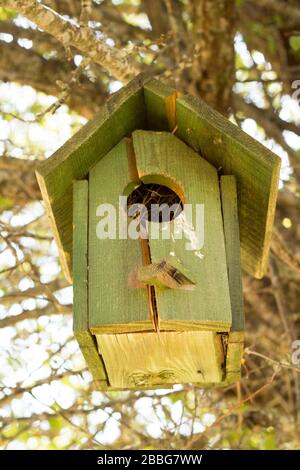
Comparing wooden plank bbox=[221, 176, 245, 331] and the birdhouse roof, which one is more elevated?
the birdhouse roof

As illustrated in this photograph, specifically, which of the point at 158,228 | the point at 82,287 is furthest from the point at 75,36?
the point at 82,287

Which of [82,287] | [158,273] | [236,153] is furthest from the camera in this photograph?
[236,153]

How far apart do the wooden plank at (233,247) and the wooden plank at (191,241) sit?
0.02 metres

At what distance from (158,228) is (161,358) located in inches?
15.4

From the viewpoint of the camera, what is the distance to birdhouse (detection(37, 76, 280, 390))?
105 inches

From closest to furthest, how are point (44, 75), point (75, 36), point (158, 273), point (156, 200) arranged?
point (158, 273)
point (156, 200)
point (75, 36)
point (44, 75)

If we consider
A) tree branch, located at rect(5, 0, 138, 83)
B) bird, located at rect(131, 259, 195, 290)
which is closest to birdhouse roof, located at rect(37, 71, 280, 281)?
tree branch, located at rect(5, 0, 138, 83)

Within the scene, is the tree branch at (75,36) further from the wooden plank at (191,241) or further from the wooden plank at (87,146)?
the wooden plank at (191,241)

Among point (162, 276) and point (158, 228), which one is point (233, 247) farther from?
point (162, 276)

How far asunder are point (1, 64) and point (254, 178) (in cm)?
219

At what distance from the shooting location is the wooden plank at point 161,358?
274 cm

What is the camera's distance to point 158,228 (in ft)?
9.12

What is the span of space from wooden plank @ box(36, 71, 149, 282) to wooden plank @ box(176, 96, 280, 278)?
15 centimetres

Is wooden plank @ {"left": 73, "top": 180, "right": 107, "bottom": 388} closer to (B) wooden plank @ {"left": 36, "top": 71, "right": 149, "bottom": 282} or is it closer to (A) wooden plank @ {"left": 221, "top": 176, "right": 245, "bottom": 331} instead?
(B) wooden plank @ {"left": 36, "top": 71, "right": 149, "bottom": 282}
